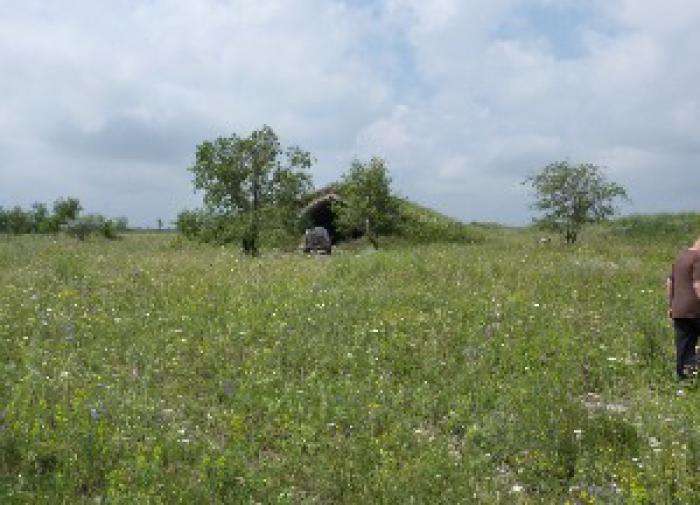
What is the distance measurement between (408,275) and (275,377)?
8.04m

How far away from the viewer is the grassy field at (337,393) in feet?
21.4

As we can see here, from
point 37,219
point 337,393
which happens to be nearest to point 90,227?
point 37,219

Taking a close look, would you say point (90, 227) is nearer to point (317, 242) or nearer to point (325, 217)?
point (325, 217)

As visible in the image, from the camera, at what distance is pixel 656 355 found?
1078cm

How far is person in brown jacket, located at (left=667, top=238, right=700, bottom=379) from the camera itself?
976 cm

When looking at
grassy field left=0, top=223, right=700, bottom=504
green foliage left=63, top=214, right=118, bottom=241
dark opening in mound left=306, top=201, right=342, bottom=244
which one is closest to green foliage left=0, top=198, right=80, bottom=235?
green foliage left=63, top=214, right=118, bottom=241

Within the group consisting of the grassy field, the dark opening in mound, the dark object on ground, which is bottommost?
the grassy field

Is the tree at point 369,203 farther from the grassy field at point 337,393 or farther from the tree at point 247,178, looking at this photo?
the grassy field at point 337,393

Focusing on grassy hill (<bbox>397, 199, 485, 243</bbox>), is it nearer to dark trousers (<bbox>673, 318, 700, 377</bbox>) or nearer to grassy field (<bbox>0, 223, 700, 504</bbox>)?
grassy field (<bbox>0, 223, 700, 504</bbox>)

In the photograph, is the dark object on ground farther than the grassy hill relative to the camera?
No

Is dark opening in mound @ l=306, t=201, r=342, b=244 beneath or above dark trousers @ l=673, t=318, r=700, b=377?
above

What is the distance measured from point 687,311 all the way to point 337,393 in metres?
4.83

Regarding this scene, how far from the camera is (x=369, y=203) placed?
38312 millimetres

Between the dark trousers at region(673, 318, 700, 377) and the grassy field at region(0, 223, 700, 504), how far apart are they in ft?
0.94
